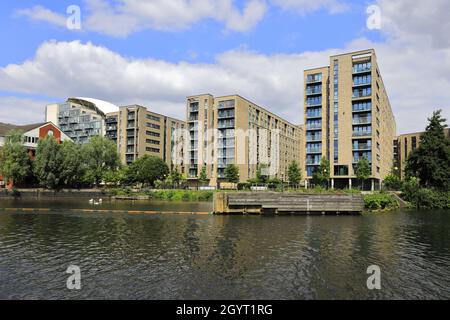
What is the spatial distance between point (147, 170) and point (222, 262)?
9893 cm

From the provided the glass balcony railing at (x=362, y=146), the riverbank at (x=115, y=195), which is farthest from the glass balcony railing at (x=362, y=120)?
the riverbank at (x=115, y=195)

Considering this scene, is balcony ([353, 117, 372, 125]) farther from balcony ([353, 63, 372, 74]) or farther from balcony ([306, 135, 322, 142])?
balcony ([353, 63, 372, 74])

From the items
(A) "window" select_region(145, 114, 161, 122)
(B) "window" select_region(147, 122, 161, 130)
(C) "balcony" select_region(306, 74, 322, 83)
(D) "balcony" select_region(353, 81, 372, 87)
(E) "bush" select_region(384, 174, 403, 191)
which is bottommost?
(E) "bush" select_region(384, 174, 403, 191)

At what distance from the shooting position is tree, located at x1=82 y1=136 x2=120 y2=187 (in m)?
107

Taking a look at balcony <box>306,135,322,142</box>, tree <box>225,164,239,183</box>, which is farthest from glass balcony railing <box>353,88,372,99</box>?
tree <box>225,164,239,183</box>

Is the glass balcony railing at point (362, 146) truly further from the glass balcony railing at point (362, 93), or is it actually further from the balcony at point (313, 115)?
the balcony at point (313, 115)

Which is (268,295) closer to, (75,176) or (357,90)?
(357,90)

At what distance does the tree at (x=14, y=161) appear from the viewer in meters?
88.4

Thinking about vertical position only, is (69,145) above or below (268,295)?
above

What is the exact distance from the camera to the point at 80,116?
16025 centimetres

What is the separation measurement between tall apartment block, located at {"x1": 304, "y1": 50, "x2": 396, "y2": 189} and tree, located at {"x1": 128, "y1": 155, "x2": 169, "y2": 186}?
51603 millimetres

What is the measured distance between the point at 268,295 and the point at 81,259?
11.0 m
